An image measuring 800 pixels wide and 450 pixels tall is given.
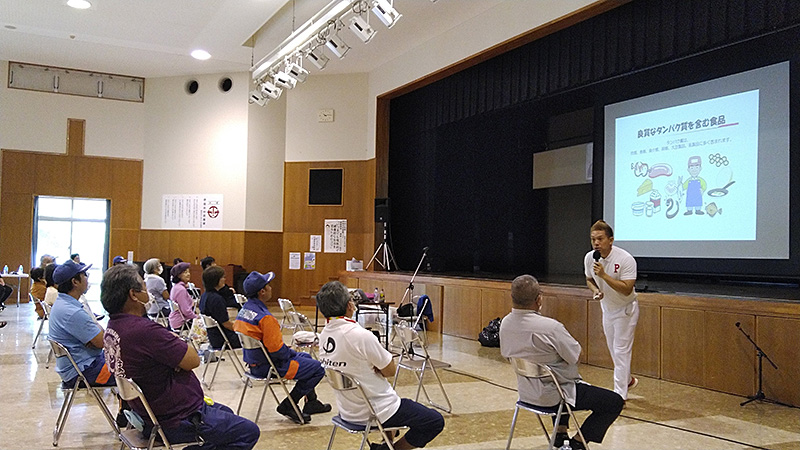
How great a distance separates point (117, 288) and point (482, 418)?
2.83 metres

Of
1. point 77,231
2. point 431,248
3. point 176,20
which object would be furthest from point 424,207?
point 77,231

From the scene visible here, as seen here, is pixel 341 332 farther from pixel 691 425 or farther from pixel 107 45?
pixel 107 45

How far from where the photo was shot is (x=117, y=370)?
8.84ft

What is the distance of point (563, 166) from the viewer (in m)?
10.6

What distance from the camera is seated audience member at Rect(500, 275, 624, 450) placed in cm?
325

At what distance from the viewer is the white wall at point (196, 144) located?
1295 centimetres

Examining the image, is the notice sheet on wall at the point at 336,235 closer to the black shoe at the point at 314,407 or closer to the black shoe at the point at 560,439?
the black shoe at the point at 314,407

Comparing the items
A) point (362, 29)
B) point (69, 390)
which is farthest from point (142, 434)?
point (362, 29)

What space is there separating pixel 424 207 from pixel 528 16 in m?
4.57

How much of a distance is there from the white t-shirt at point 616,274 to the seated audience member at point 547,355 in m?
1.61

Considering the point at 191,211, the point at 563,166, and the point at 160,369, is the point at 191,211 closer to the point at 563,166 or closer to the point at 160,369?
the point at 563,166

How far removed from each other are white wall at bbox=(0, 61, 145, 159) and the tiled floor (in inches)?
316

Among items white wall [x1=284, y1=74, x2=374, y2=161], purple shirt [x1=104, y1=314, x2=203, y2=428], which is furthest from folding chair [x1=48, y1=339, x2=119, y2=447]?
white wall [x1=284, y1=74, x2=374, y2=161]

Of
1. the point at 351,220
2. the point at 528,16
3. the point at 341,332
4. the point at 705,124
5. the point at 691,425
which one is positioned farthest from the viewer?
the point at 351,220
